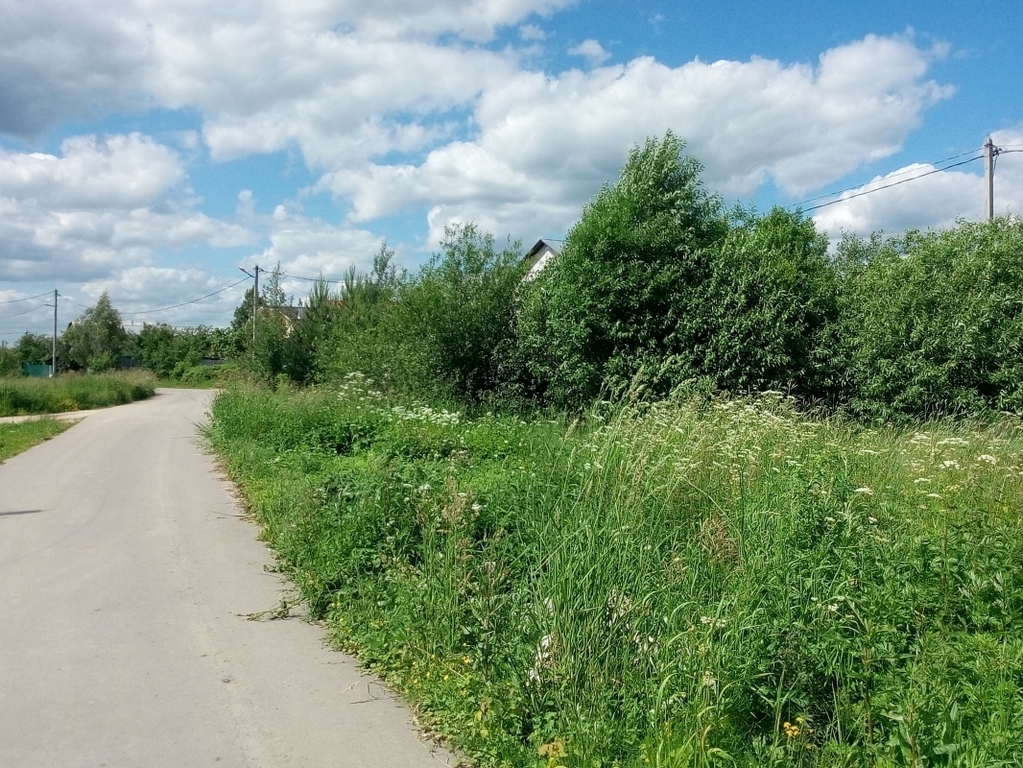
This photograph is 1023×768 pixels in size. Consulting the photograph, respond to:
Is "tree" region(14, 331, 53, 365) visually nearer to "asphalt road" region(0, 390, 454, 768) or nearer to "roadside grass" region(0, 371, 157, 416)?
"roadside grass" region(0, 371, 157, 416)

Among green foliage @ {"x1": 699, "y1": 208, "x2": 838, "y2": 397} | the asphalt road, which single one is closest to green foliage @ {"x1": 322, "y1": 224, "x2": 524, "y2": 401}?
green foliage @ {"x1": 699, "y1": 208, "x2": 838, "y2": 397}

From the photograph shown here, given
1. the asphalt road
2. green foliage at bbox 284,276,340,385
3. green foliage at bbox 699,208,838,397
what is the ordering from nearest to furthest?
the asphalt road → green foliage at bbox 699,208,838,397 → green foliage at bbox 284,276,340,385

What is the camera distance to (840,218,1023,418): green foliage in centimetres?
1455

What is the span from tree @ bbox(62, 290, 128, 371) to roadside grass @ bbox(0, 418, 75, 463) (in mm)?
45377

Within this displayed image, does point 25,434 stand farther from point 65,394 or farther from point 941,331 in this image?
point 941,331

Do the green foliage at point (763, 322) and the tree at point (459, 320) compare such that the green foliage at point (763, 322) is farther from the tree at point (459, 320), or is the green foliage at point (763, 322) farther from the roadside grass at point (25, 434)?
the roadside grass at point (25, 434)

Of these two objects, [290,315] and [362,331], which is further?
[290,315]

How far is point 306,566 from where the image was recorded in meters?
7.04

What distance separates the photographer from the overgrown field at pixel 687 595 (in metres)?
3.77

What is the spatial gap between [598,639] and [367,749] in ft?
4.37

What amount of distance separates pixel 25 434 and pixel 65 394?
53.3 feet

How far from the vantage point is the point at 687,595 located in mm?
4789

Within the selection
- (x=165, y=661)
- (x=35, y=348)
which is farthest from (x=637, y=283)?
(x=35, y=348)

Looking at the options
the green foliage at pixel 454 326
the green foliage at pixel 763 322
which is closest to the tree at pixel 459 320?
the green foliage at pixel 454 326
